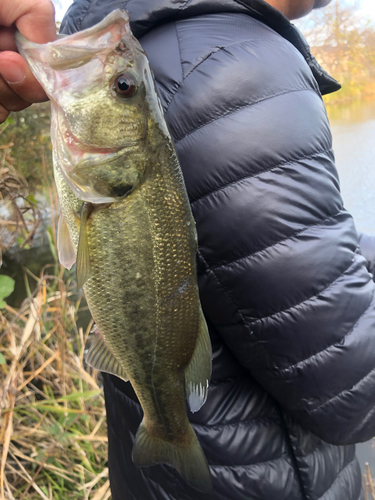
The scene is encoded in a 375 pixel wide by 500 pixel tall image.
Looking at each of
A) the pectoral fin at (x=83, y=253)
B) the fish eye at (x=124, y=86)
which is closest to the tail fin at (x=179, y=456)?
the pectoral fin at (x=83, y=253)

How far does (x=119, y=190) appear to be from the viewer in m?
0.66

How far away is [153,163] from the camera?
66 cm

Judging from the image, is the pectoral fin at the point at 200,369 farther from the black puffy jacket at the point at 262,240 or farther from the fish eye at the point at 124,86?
the fish eye at the point at 124,86

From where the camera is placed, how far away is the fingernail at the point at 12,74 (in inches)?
24.2

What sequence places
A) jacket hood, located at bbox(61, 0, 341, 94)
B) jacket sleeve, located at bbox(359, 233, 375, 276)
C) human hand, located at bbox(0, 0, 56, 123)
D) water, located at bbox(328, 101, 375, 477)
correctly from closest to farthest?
human hand, located at bbox(0, 0, 56, 123) < jacket hood, located at bbox(61, 0, 341, 94) < jacket sleeve, located at bbox(359, 233, 375, 276) < water, located at bbox(328, 101, 375, 477)

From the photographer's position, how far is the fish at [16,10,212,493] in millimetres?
625

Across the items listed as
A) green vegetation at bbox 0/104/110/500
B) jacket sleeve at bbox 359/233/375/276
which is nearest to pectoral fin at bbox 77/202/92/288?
green vegetation at bbox 0/104/110/500

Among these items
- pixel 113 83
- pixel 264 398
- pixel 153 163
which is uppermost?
pixel 113 83

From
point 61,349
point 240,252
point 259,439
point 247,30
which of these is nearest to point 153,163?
point 240,252

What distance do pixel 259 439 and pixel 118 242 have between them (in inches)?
27.1

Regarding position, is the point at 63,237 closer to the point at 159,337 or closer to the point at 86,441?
the point at 159,337

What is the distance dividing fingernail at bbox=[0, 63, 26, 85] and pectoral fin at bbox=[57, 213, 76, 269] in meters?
0.26

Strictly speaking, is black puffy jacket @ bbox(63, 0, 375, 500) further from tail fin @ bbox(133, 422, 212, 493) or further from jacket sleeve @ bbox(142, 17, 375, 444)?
tail fin @ bbox(133, 422, 212, 493)

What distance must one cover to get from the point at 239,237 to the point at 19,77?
54 cm
